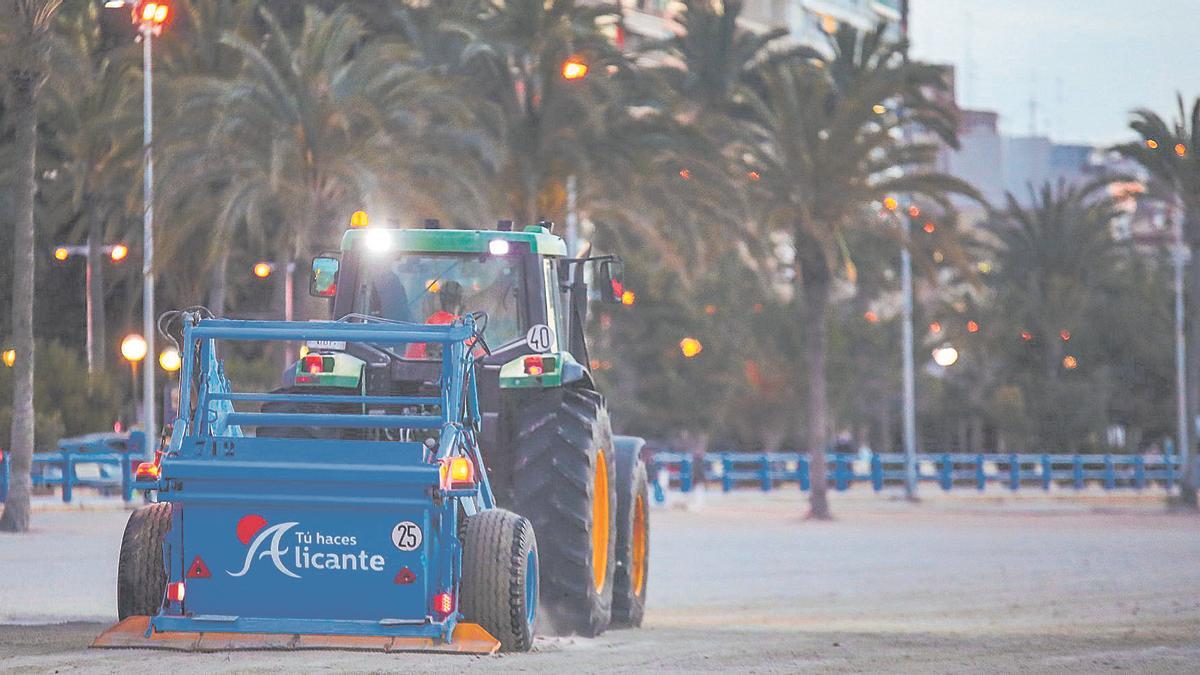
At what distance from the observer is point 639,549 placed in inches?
607

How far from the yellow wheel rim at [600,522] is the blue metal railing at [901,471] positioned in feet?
106

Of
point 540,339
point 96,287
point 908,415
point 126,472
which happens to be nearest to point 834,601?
point 540,339

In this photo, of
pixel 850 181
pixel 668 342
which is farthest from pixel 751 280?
pixel 850 181

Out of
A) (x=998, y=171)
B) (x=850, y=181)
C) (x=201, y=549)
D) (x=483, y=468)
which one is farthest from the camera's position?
(x=998, y=171)

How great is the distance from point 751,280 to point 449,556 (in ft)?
183

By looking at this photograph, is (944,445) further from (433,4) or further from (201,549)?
(201,549)

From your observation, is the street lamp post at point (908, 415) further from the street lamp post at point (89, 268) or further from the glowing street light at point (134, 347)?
the glowing street light at point (134, 347)

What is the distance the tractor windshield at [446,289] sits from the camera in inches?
537

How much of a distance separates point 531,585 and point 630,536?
319cm

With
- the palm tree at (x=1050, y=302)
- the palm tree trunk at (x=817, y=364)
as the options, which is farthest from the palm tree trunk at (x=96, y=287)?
the palm tree at (x=1050, y=302)

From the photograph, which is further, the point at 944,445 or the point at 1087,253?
the point at 944,445

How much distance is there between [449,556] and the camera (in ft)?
34.1

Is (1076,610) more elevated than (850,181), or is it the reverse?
(850,181)

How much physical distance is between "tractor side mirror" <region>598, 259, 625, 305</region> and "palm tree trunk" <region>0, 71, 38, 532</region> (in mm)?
15942
